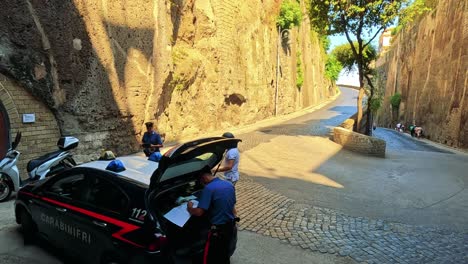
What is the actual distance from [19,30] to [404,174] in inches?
496

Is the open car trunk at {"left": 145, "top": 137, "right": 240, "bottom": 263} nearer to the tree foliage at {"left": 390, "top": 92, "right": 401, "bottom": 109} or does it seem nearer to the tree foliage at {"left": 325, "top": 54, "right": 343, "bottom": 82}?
the tree foliage at {"left": 390, "top": 92, "right": 401, "bottom": 109}

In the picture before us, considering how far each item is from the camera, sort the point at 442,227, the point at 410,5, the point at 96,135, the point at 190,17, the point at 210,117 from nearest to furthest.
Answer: the point at 442,227, the point at 96,135, the point at 410,5, the point at 190,17, the point at 210,117

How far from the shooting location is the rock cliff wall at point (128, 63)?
9.15m

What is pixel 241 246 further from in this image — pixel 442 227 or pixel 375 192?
pixel 375 192

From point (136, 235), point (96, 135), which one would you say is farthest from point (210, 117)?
point (136, 235)

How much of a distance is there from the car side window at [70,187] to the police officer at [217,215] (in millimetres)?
1577

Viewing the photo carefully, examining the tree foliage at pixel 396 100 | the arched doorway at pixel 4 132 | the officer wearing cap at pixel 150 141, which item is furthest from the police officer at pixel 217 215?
the tree foliage at pixel 396 100

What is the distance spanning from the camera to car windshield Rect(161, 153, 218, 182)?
4.16 meters

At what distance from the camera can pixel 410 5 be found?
1739cm

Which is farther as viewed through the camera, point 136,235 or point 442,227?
point 442,227

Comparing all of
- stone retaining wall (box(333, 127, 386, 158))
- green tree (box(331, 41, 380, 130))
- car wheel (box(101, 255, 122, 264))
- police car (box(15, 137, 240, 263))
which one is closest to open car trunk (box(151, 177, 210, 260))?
police car (box(15, 137, 240, 263))

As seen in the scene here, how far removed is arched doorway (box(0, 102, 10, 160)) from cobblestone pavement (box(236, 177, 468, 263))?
5992 mm

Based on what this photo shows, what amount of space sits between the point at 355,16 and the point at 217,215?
670 inches

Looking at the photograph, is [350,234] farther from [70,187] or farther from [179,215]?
[70,187]
